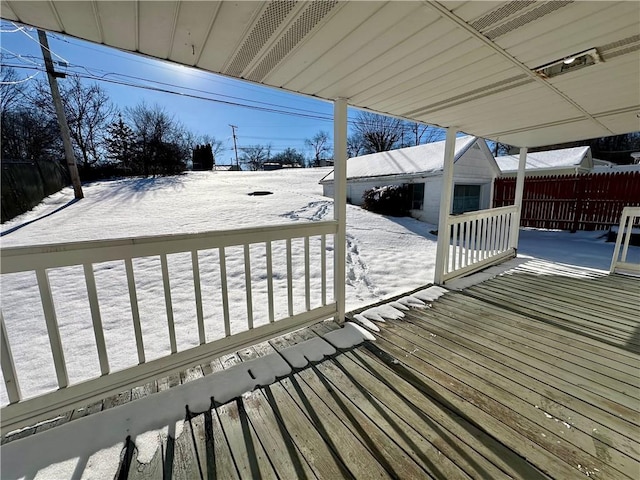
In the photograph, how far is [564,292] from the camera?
3230mm

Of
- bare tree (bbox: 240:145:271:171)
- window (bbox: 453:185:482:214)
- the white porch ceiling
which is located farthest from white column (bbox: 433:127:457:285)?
bare tree (bbox: 240:145:271:171)

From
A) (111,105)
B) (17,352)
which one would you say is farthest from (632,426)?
(111,105)

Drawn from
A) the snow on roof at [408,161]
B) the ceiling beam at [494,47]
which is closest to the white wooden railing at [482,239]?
the ceiling beam at [494,47]

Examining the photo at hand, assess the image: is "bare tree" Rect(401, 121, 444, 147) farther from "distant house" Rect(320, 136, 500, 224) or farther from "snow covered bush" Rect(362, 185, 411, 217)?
"snow covered bush" Rect(362, 185, 411, 217)

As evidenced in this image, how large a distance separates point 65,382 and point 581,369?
3.31 meters

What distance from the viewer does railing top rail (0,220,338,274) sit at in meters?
1.29

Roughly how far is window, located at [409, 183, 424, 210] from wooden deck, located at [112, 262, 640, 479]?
721 centimetres

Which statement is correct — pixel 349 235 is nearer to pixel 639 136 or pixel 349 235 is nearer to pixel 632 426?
pixel 632 426

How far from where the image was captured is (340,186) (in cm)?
241

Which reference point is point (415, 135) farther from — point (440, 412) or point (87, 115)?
point (440, 412)

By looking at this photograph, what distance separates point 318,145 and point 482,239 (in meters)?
29.0

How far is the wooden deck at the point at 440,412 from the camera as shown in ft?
3.95

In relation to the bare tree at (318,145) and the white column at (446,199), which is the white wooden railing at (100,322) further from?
the bare tree at (318,145)

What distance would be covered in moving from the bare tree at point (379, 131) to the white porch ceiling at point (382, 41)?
21199mm
